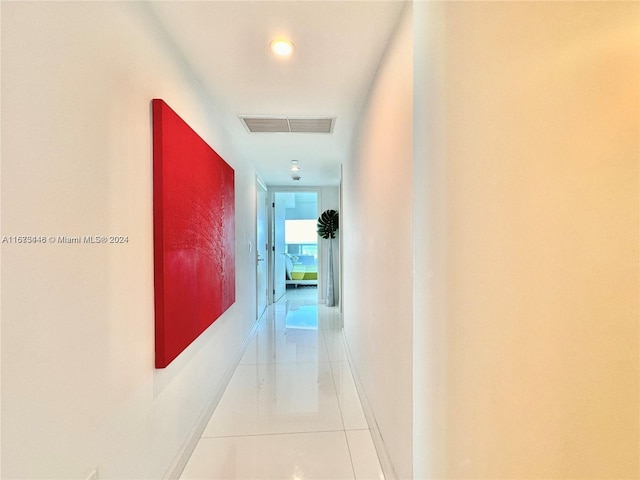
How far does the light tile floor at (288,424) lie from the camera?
1588 millimetres

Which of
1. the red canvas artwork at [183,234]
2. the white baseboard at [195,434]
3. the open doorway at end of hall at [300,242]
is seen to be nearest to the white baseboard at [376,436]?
the white baseboard at [195,434]

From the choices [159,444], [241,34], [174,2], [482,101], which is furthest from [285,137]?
[159,444]

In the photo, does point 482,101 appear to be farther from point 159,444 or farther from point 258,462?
point 258,462

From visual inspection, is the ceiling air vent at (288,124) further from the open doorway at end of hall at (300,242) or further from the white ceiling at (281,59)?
the open doorway at end of hall at (300,242)

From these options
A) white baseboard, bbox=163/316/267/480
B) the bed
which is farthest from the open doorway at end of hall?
white baseboard, bbox=163/316/267/480

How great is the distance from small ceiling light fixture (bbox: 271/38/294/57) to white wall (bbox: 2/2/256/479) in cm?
54

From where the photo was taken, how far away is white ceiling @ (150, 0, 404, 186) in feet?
4.24

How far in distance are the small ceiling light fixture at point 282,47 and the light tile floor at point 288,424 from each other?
2291 mm

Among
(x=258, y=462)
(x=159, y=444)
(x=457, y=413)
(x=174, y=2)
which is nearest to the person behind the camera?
(x=457, y=413)

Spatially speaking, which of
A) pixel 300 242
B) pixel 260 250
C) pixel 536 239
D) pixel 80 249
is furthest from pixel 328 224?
pixel 536 239

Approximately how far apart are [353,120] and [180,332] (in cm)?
213

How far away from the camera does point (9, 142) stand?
27.2 inches

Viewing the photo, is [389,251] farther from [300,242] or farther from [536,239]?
[300,242]

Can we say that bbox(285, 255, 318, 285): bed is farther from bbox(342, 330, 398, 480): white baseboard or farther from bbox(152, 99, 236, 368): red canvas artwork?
bbox(152, 99, 236, 368): red canvas artwork
